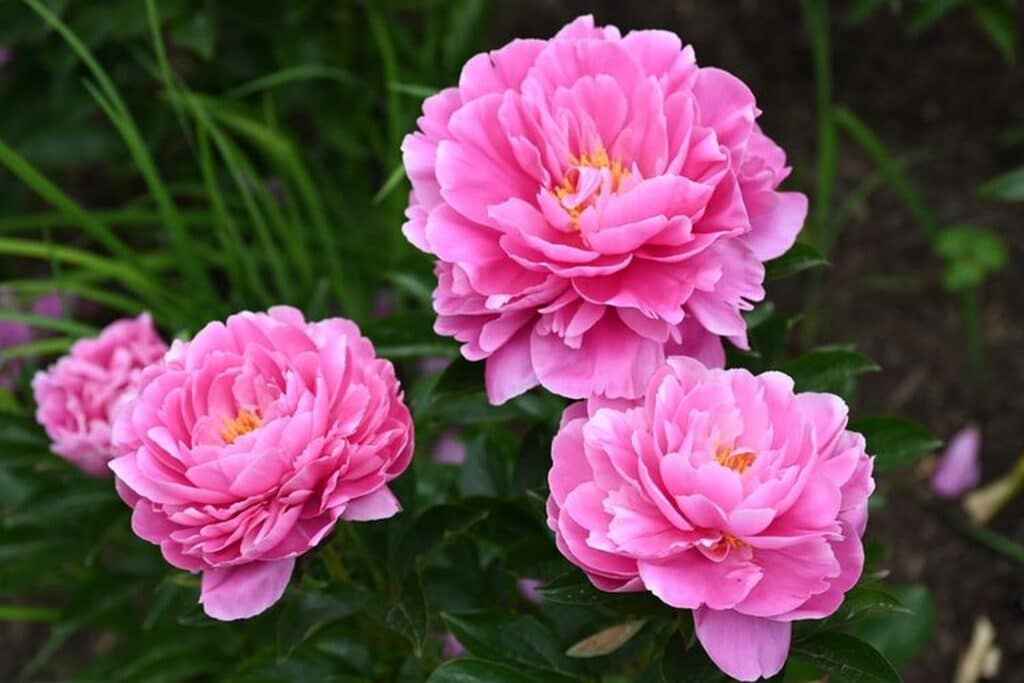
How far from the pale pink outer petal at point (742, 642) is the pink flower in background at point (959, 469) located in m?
1.21

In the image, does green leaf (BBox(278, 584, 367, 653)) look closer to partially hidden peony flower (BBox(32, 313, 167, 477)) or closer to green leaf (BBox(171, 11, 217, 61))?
partially hidden peony flower (BBox(32, 313, 167, 477))

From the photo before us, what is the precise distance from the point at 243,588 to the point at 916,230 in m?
1.62

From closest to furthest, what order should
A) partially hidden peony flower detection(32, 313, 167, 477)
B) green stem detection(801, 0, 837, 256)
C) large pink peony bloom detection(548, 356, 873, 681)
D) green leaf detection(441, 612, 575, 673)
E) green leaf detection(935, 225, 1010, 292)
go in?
large pink peony bloom detection(548, 356, 873, 681), green leaf detection(441, 612, 575, 673), partially hidden peony flower detection(32, 313, 167, 477), green stem detection(801, 0, 837, 256), green leaf detection(935, 225, 1010, 292)


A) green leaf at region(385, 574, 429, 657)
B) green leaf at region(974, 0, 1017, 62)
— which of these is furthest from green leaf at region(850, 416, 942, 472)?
green leaf at region(974, 0, 1017, 62)

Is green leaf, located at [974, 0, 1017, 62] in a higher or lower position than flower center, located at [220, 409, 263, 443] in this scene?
higher

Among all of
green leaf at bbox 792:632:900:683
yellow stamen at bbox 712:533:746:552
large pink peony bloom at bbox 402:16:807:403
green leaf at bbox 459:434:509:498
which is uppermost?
large pink peony bloom at bbox 402:16:807:403

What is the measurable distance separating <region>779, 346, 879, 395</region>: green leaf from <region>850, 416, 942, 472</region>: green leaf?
39mm

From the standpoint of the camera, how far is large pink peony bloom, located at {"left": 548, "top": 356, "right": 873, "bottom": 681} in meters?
0.68

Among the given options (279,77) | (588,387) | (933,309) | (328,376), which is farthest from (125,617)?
(933,309)

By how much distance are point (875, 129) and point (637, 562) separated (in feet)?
5.42

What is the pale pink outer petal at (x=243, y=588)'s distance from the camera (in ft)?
2.52

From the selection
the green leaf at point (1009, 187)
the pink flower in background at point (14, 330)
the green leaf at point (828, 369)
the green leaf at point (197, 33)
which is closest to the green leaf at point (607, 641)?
the green leaf at point (828, 369)

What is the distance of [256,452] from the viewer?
0.75 meters

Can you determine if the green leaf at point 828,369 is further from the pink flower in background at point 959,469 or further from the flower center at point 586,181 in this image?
the pink flower in background at point 959,469
